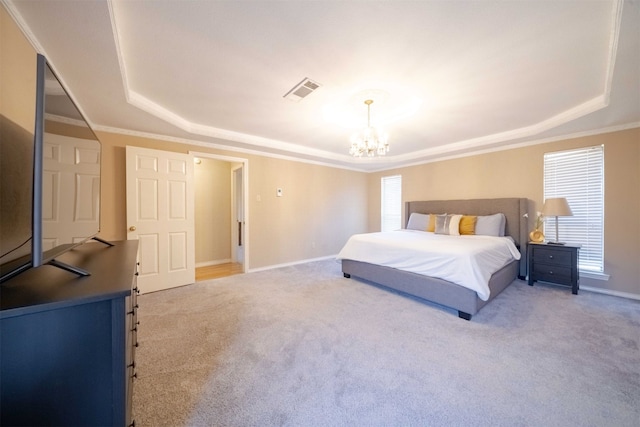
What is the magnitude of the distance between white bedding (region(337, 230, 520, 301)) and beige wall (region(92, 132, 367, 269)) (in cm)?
159

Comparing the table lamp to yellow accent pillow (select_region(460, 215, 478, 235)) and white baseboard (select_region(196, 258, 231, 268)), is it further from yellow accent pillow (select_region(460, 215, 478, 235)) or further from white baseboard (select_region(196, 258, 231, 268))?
white baseboard (select_region(196, 258, 231, 268))

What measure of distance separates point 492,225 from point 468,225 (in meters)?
0.34

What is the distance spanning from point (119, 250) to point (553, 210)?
5.01 meters

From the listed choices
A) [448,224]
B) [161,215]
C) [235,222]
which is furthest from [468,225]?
[161,215]

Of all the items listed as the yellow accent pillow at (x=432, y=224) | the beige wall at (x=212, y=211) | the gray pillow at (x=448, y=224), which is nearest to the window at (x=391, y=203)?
the yellow accent pillow at (x=432, y=224)

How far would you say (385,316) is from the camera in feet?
8.25

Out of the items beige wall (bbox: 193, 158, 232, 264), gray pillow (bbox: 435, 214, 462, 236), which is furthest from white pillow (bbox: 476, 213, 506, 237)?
beige wall (bbox: 193, 158, 232, 264)

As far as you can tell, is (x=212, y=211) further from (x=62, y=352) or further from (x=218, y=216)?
(x=62, y=352)

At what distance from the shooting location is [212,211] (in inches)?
198

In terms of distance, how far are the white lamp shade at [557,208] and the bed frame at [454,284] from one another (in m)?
0.51

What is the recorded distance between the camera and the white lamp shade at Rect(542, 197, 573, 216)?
3.15m

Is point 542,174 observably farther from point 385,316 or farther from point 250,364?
point 250,364

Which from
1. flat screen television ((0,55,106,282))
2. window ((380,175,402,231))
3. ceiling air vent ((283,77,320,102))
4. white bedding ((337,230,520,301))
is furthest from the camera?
window ((380,175,402,231))

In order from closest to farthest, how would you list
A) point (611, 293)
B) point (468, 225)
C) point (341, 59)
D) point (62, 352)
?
point (62, 352), point (341, 59), point (611, 293), point (468, 225)
